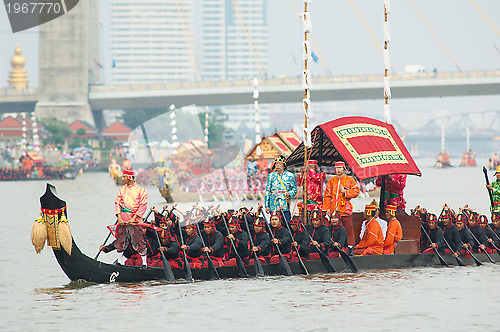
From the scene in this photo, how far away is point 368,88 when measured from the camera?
8750 centimetres

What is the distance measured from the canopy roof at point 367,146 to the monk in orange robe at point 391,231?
0.87 m

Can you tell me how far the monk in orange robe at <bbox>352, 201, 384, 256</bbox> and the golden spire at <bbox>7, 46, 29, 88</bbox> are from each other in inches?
4418

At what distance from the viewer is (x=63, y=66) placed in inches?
3472

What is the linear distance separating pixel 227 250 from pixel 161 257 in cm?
130

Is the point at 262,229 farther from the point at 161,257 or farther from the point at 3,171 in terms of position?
the point at 3,171

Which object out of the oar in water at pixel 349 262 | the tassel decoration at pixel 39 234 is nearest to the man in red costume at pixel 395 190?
the oar in water at pixel 349 262

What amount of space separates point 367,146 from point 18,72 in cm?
11446

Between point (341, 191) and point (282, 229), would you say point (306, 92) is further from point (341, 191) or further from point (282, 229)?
point (282, 229)

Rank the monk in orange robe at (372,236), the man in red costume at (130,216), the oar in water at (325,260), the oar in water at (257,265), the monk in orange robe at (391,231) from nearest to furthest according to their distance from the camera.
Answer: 1. the man in red costume at (130,216)
2. the oar in water at (257,265)
3. the oar in water at (325,260)
4. the monk in orange robe at (372,236)
5. the monk in orange robe at (391,231)

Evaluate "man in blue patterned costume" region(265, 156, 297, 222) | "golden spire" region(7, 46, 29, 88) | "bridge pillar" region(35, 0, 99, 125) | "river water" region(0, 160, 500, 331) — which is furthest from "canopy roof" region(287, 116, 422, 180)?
"golden spire" region(7, 46, 29, 88)

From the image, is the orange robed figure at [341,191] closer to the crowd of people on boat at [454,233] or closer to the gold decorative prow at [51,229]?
the crowd of people on boat at [454,233]

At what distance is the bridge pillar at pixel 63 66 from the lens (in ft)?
289

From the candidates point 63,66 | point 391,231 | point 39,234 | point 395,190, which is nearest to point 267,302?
point 391,231

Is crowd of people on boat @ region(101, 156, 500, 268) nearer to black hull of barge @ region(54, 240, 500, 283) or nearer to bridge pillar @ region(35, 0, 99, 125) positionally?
black hull of barge @ region(54, 240, 500, 283)
